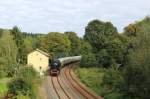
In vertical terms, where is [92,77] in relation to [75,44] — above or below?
below

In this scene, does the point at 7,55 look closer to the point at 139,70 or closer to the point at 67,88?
the point at 67,88

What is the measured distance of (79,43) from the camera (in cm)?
13912

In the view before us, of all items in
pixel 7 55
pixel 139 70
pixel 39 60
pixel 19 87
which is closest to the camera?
pixel 139 70

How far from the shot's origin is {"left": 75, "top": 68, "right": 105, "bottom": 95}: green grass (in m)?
58.8

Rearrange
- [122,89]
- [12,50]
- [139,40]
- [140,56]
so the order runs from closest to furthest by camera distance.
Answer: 1. [140,56]
2. [139,40]
3. [122,89]
4. [12,50]

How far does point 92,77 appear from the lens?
66125mm

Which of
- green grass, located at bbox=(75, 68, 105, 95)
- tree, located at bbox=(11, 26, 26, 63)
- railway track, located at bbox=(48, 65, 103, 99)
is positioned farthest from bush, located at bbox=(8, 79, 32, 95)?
tree, located at bbox=(11, 26, 26, 63)

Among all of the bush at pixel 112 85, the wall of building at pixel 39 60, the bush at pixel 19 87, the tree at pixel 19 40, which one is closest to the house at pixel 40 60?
the wall of building at pixel 39 60

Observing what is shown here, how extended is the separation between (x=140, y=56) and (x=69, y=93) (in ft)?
52.5

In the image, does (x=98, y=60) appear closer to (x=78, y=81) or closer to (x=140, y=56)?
(x=78, y=81)

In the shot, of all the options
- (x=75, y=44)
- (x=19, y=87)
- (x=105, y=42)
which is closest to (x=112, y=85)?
(x=19, y=87)

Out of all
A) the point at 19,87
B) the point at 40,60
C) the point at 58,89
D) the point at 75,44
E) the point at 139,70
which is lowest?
the point at 58,89

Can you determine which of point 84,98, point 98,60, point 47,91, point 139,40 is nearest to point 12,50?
point 98,60

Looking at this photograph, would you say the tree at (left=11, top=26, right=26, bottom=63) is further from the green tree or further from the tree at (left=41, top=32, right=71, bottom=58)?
the green tree
